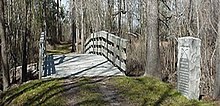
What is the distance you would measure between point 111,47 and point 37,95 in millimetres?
5397

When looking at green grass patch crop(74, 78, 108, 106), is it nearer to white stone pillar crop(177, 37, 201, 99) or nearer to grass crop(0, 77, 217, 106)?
grass crop(0, 77, 217, 106)

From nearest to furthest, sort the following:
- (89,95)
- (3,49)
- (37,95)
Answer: (89,95) → (37,95) → (3,49)

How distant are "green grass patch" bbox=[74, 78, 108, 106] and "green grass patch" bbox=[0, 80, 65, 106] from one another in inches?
14.7

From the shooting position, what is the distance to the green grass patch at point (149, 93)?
6897 millimetres

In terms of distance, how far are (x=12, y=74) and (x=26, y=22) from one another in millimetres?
2777

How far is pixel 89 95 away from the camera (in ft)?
23.4

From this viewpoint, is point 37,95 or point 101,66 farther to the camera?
point 101,66

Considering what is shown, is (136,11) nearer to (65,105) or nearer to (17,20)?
(17,20)

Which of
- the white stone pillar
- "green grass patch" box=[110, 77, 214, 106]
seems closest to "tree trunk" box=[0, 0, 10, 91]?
"green grass patch" box=[110, 77, 214, 106]

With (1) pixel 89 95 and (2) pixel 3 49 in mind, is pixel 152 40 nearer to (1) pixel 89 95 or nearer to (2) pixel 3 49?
(1) pixel 89 95

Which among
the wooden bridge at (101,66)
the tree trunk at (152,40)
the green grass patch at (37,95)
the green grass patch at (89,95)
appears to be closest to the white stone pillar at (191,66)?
the green grass patch at (89,95)

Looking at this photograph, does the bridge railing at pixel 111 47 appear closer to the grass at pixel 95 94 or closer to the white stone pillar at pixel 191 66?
the grass at pixel 95 94

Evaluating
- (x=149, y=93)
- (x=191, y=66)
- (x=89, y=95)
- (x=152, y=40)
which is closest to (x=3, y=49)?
(x=152, y=40)

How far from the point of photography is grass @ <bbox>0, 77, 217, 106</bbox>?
6.87 m
